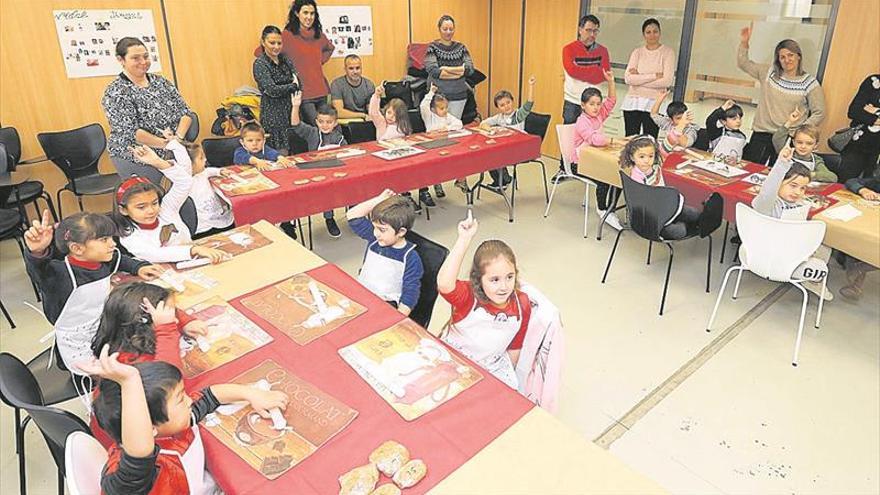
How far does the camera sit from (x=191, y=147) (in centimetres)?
339

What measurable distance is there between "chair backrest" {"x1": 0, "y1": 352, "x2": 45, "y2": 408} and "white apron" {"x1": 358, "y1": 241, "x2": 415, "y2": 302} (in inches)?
49.0

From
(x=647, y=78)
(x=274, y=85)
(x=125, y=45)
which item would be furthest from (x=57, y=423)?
(x=647, y=78)

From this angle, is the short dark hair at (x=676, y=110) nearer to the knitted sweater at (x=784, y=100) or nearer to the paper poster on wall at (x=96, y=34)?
the knitted sweater at (x=784, y=100)

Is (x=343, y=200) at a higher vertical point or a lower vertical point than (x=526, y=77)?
lower

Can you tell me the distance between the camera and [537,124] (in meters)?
5.17

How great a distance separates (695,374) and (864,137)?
8.70 ft

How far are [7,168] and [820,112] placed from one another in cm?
618

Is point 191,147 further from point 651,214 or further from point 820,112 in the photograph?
point 820,112

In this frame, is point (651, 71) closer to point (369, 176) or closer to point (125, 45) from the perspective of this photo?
point (369, 176)

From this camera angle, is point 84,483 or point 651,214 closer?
point 84,483

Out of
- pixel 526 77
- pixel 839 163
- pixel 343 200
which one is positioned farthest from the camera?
pixel 526 77

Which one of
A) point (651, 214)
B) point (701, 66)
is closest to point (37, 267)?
point (651, 214)

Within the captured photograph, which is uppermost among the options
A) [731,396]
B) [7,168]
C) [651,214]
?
[7,168]

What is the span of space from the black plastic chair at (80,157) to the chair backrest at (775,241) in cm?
438
